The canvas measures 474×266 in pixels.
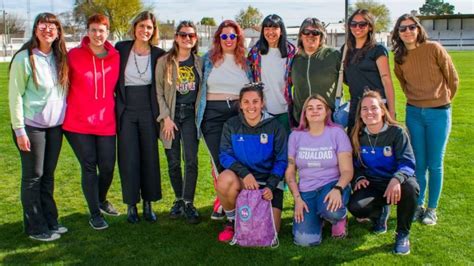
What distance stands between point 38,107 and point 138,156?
3.60ft

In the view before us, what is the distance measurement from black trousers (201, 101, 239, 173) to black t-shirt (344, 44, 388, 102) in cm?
114

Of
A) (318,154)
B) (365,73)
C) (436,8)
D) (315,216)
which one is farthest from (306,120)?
(436,8)

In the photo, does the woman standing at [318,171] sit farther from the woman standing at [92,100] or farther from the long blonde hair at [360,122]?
the woman standing at [92,100]

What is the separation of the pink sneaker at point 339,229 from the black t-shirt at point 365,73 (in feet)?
3.84

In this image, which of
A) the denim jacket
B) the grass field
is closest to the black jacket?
the denim jacket

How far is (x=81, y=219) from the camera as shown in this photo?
5375 millimetres

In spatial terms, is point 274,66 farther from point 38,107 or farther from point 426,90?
point 38,107

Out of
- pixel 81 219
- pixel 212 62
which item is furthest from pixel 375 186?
pixel 81 219

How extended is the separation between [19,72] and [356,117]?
302cm

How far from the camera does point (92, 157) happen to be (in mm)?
4852

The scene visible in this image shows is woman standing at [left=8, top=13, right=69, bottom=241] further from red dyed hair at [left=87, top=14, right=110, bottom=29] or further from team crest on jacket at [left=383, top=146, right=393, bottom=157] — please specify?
team crest on jacket at [left=383, top=146, right=393, bottom=157]

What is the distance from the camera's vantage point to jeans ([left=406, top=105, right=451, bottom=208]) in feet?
15.9

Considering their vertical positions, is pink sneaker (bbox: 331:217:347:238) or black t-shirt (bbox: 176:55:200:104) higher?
black t-shirt (bbox: 176:55:200:104)

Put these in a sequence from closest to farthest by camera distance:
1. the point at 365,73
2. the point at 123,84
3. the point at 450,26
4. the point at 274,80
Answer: the point at 365,73 → the point at 123,84 → the point at 274,80 → the point at 450,26
